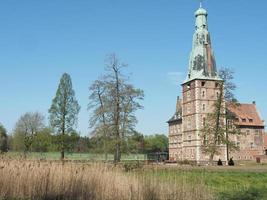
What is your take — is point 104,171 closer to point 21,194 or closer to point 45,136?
point 21,194

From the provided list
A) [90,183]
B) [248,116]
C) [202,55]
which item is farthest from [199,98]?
[90,183]

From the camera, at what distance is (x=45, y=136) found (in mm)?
57438

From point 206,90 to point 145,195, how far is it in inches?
2674

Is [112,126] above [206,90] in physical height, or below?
below

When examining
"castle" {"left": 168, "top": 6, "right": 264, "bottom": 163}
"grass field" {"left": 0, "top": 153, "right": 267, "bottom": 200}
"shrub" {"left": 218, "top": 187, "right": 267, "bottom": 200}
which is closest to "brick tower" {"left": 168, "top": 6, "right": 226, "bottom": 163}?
"castle" {"left": 168, "top": 6, "right": 264, "bottom": 163}

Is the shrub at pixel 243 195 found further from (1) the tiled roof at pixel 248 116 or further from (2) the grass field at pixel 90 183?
(1) the tiled roof at pixel 248 116

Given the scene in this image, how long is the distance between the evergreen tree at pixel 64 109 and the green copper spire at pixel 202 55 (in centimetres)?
3154

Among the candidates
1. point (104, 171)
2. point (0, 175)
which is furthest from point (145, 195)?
point (0, 175)

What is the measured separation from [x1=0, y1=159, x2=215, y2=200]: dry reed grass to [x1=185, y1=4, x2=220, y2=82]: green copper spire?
66.8 m

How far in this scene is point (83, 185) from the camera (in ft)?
36.7

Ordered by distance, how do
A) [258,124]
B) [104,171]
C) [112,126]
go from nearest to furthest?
[104,171] → [112,126] → [258,124]

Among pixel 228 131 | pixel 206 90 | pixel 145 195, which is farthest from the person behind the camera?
pixel 206 90

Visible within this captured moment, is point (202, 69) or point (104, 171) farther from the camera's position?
point (202, 69)

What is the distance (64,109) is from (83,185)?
136ft
